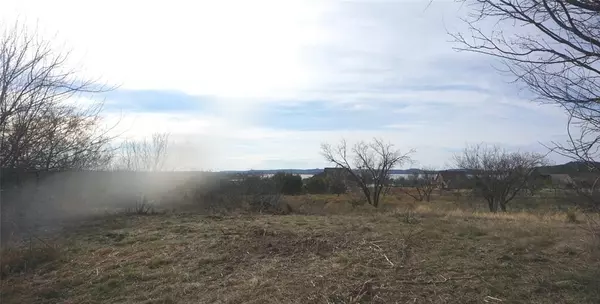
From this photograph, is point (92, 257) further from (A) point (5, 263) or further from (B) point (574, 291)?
(B) point (574, 291)

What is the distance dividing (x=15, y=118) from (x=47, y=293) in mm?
2538

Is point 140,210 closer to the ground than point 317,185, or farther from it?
closer to the ground

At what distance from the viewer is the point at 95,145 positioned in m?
8.59

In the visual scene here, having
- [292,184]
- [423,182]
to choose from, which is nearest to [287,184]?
[292,184]

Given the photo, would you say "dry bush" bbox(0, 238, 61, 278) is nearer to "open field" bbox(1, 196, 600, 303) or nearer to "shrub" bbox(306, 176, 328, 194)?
"open field" bbox(1, 196, 600, 303)

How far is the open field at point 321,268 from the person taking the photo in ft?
17.4

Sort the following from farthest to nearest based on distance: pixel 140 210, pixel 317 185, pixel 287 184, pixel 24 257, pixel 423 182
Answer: pixel 423 182, pixel 317 185, pixel 287 184, pixel 140 210, pixel 24 257

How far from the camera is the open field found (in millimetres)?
5305

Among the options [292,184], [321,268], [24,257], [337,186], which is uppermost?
[292,184]

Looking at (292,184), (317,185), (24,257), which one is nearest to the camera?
(24,257)

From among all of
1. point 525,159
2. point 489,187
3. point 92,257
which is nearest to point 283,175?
point 489,187

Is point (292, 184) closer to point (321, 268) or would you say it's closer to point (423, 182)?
point (423, 182)

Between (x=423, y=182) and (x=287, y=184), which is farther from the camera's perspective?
(x=423, y=182)

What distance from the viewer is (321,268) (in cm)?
664
